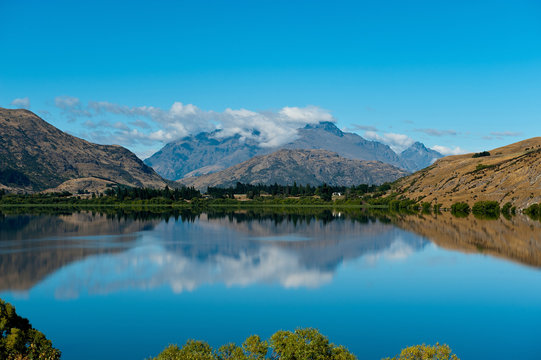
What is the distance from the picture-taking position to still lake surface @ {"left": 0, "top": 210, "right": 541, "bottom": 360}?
118ft

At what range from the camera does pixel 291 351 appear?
24484mm

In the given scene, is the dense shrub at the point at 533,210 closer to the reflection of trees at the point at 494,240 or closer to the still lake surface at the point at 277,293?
the reflection of trees at the point at 494,240

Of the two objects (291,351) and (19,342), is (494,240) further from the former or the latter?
(19,342)

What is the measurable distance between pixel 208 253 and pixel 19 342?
5671cm

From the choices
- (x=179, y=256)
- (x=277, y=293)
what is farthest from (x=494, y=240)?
(x=179, y=256)

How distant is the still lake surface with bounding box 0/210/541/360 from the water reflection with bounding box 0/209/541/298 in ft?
1.11

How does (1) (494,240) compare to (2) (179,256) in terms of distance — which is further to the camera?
(1) (494,240)

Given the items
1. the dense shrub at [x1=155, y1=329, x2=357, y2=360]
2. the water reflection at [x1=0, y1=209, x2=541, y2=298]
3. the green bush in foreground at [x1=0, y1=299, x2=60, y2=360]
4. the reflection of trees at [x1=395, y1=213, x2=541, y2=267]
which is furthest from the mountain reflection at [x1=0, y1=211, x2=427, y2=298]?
the dense shrub at [x1=155, y1=329, x2=357, y2=360]

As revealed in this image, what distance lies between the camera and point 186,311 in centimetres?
4322

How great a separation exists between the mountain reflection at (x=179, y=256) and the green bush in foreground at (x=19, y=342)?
2260 cm

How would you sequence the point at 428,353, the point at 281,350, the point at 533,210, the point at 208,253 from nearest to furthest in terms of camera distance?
the point at 428,353
the point at 281,350
the point at 208,253
the point at 533,210

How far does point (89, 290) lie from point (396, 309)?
33.3 m

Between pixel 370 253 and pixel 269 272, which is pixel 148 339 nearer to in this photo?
pixel 269 272

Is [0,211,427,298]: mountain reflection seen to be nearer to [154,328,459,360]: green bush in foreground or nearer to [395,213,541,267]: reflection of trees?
[395,213,541,267]: reflection of trees
